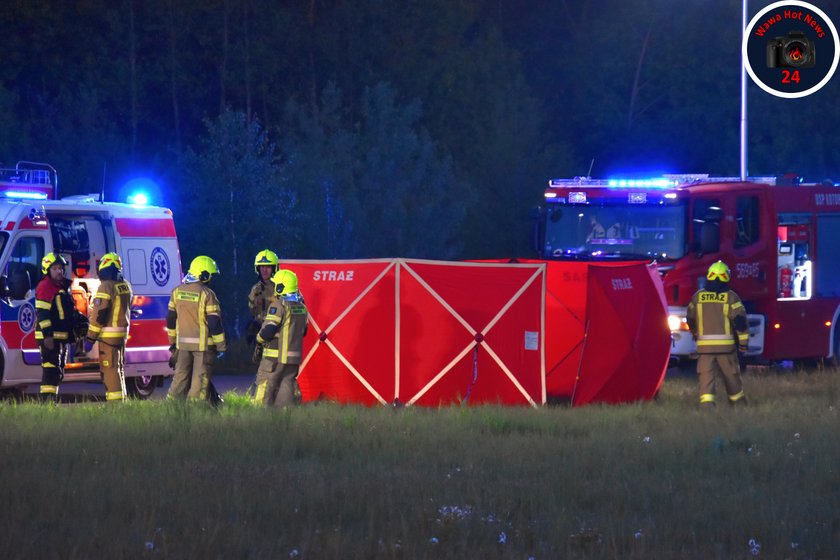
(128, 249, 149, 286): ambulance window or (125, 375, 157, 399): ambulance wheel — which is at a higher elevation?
(128, 249, 149, 286): ambulance window

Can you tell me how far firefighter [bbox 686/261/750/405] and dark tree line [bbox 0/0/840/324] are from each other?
14882 mm

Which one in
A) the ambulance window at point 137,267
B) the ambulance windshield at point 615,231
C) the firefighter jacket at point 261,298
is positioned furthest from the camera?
the ambulance windshield at point 615,231

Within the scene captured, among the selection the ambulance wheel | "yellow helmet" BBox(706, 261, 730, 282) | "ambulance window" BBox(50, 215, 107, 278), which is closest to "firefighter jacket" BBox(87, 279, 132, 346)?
"ambulance window" BBox(50, 215, 107, 278)

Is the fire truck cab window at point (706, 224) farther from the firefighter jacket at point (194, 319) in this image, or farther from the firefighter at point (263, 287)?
the firefighter jacket at point (194, 319)

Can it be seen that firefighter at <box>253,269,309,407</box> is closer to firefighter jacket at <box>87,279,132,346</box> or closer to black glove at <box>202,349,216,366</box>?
black glove at <box>202,349,216,366</box>

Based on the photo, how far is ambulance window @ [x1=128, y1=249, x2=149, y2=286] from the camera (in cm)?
1858

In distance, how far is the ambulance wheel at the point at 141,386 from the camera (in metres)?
18.8

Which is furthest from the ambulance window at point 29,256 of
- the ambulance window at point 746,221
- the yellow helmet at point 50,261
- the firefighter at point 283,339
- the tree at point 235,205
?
the tree at point 235,205

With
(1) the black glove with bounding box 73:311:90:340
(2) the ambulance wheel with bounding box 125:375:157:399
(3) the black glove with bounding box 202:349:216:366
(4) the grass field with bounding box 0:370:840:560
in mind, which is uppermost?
(1) the black glove with bounding box 73:311:90:340

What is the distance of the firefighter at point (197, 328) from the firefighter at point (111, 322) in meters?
1.17

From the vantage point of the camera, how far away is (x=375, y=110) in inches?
1885

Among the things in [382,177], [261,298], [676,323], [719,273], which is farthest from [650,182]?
[382,177]

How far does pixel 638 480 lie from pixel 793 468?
1.44m

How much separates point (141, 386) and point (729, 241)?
25.7 feet
